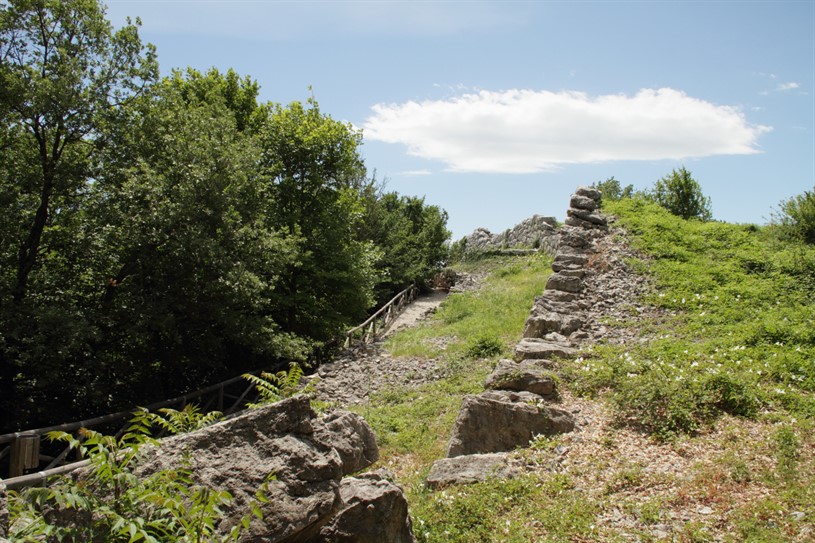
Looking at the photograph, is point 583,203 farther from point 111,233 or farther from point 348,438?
point 348,438

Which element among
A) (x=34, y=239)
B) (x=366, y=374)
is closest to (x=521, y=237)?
(x=366, y=374)

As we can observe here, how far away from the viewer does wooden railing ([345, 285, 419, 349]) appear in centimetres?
2223

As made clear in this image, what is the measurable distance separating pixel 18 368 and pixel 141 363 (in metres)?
2.70

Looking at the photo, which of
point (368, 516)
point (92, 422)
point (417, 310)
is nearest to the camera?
point (368, 516)

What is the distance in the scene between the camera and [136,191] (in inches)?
500

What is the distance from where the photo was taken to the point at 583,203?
2089 cm

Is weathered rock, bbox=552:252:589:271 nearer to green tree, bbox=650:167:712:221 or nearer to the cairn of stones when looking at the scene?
the cairn of stones

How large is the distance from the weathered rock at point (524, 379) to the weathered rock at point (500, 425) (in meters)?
0.91

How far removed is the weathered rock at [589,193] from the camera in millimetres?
21812

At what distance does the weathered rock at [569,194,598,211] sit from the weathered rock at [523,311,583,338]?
26.6 feet

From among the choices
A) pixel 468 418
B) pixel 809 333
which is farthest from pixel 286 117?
pixel 809 333

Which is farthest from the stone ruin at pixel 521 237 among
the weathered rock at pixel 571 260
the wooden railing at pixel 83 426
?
the weathered rock at pixel 571 260

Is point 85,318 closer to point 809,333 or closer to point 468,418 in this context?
point 468,418

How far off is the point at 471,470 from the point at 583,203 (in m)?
15.4
